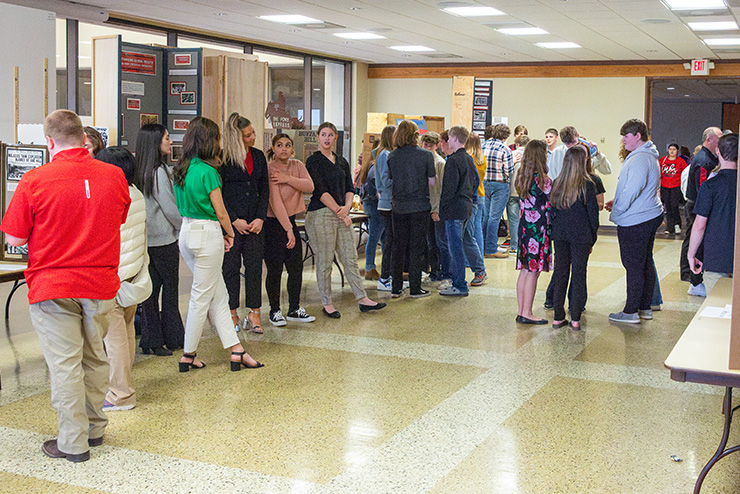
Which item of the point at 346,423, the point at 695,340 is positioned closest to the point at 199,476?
the point at 346,423

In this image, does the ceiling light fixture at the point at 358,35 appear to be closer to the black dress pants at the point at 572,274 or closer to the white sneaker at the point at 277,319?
the black dress pants at the point at 572,274

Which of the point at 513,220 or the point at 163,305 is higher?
the point at 513,220

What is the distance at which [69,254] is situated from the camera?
331 centimetres

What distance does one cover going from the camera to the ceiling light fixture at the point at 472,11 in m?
9.41

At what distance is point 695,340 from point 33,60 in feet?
22.1

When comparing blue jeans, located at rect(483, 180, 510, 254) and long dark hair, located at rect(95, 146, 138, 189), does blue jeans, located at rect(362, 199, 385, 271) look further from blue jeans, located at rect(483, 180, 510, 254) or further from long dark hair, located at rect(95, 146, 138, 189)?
long dark hair, located at rect(95, 146, 138, 189)

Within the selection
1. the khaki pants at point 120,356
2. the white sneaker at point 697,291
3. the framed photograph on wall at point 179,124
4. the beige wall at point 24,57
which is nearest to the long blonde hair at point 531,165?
the white sneaker at point 697,291

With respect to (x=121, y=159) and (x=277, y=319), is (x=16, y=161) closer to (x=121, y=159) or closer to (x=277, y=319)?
(x=121, y=159)

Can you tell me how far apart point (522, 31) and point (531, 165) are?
19.5 ft

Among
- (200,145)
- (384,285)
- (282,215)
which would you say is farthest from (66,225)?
(384,285)

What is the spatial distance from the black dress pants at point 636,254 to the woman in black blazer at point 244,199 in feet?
9.01

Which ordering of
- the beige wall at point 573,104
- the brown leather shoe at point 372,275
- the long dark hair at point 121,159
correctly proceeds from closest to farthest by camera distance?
the long dark hair at point 121,159, the brown leather shoe at point 372,275, the beige wall at point 573,104

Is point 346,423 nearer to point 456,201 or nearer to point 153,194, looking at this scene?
point 153,194

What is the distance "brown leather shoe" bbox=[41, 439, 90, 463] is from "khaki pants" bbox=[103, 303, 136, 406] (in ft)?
1.81
